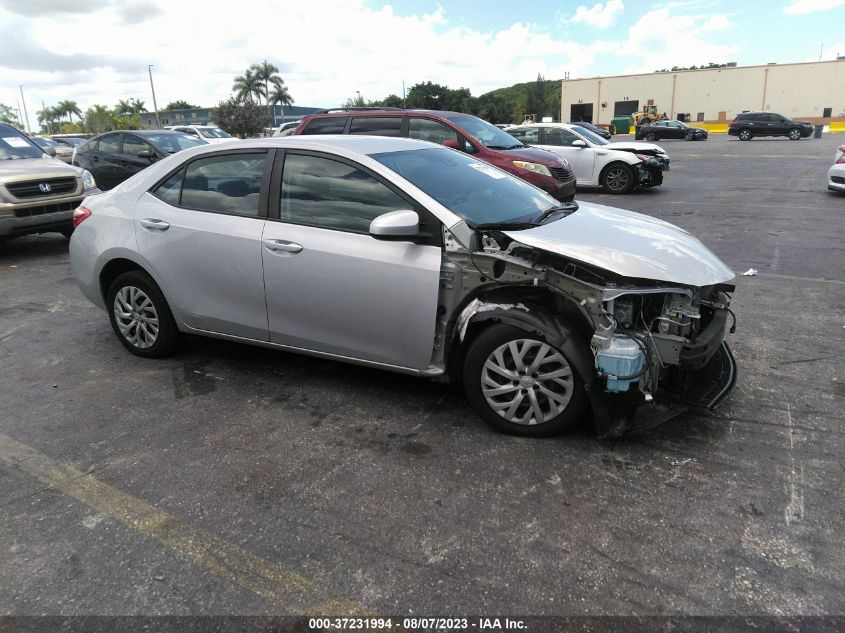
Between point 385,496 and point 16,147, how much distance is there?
9.26 metres

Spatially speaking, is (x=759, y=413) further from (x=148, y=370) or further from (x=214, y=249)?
(x=148, y=370)

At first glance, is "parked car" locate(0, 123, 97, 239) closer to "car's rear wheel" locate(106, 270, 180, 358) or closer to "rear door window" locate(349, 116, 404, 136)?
"rear door window" locate(349, 116, 404, 136)

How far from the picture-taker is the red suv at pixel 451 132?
10.1m

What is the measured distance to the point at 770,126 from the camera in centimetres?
3828

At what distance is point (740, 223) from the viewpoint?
1009cm

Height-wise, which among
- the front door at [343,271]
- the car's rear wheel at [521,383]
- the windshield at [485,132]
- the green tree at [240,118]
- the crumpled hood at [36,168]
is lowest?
the car's rear wheel at [521,383]

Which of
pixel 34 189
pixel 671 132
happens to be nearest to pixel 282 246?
pixel 34 189

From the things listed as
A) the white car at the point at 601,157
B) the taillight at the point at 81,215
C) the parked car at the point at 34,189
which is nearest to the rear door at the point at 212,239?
the taillight at the point at 81,215

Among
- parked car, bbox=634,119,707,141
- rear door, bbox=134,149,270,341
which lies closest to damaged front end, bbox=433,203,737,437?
rear door, bbox=134,149,270,341

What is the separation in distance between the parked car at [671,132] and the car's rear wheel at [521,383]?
141ft

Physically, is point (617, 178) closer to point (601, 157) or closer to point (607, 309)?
point (601, 157)

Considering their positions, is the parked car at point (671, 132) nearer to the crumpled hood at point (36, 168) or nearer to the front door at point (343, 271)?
the crumpled hood at point (36, 168)

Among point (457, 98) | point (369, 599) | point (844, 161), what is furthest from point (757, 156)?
point (457, 98)

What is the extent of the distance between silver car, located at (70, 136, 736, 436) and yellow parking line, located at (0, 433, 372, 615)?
4.53 feet
